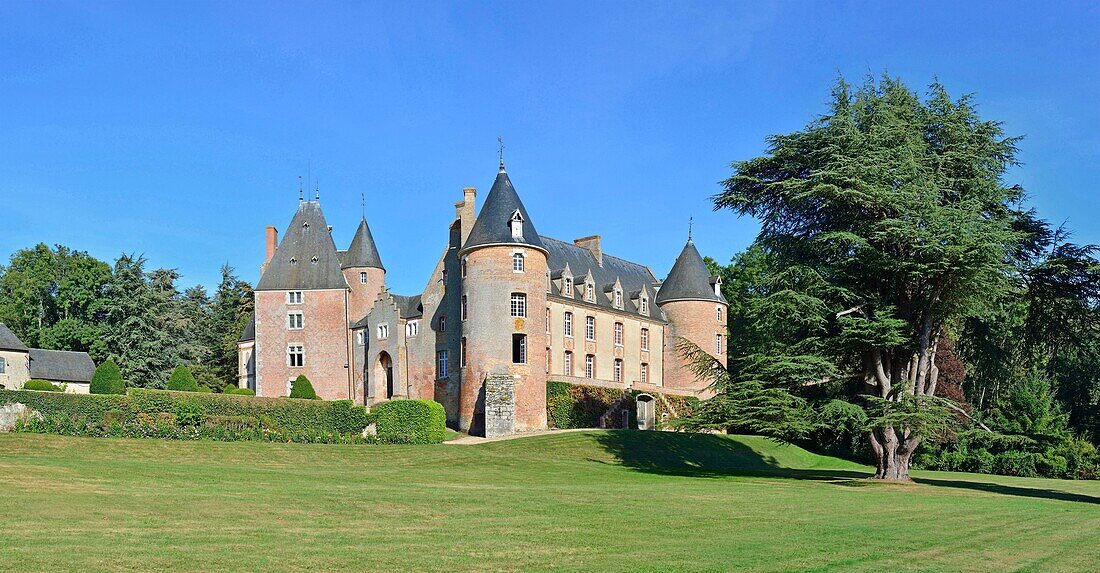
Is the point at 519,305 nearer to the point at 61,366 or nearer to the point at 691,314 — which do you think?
the point at 691,314

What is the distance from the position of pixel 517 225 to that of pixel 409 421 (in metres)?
10.0

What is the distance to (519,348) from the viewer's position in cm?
4272

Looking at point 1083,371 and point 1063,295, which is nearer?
point 1063,295

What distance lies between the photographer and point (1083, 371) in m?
31.9

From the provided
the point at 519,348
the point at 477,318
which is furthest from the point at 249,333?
the point at 519,348

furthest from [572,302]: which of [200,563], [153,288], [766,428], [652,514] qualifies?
[200,563]

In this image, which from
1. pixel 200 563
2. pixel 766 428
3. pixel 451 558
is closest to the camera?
pixel 200 563

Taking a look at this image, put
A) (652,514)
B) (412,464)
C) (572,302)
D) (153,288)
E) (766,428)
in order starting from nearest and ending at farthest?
(652,514)
(766,428)
(412,464)
(572,302)
(153,288)

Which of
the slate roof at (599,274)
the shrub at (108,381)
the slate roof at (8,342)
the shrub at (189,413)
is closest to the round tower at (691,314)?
the slate roof at (599,274)

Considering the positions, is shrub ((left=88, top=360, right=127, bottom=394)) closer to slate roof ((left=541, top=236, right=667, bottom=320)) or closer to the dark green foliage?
the dark green foliage

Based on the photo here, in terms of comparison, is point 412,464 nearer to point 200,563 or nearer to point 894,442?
point 894,442

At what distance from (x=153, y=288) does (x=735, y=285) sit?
35.4 m

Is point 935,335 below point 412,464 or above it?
above

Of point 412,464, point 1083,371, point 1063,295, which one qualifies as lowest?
point 412,464
